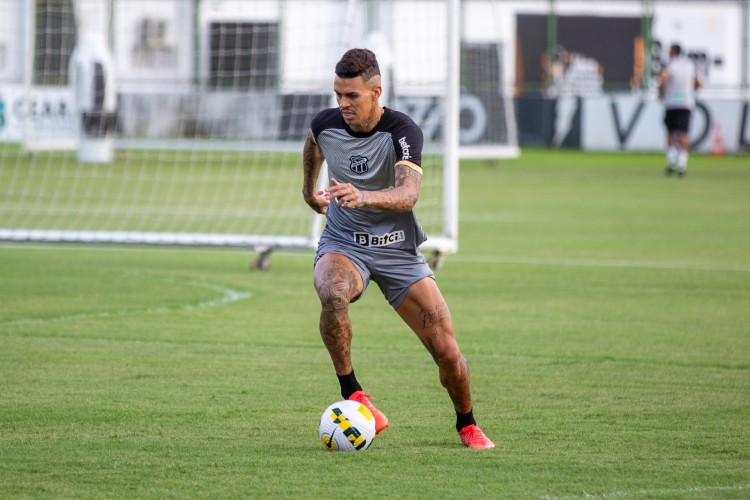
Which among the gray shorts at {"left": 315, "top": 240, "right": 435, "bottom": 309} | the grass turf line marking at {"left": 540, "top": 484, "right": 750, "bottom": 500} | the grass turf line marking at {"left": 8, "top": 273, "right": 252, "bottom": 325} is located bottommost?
the grass turf line marking at {"left": 540, "top": 484, "right": 750, "bottom": 500}

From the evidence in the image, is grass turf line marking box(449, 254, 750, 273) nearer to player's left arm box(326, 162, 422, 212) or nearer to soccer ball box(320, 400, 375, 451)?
player's left arm box(326, 162, 422, 212)

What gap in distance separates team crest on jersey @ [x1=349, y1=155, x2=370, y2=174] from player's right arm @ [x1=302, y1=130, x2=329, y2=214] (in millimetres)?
327

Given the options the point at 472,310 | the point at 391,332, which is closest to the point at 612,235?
the point at 472,310

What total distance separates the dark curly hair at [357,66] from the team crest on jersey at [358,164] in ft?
1.47

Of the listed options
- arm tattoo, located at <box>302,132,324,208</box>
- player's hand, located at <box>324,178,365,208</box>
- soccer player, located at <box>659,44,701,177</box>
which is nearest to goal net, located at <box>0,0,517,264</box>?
Result: soccer player, located at <box>659,44,701,177</box>

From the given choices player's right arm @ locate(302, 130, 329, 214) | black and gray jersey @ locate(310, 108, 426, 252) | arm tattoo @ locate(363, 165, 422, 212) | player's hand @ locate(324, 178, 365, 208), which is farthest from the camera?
player's right arm @ locate(302, 130, 329, 214)

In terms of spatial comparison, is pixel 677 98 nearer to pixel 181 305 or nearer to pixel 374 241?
pixel 181 305

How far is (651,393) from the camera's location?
7992 millimetres

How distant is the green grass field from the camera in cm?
589

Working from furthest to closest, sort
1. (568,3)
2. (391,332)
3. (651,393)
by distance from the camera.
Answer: (568,3)
(391,332)
(651,393)

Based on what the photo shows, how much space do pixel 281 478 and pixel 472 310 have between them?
18.7 feet

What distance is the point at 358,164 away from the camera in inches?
262

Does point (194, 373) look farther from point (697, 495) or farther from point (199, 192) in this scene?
point (199, 192)

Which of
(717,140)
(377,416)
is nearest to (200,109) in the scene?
(717,140)
